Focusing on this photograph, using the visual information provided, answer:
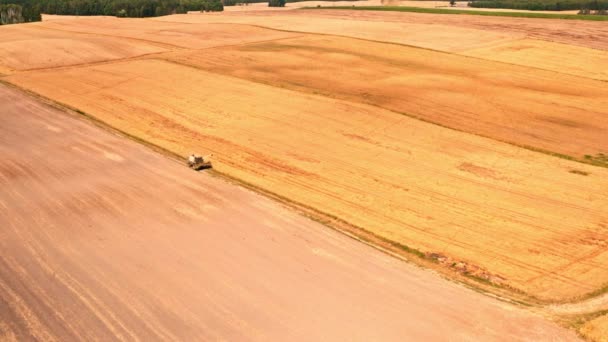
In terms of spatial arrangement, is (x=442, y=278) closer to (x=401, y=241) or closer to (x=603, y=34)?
(x=401, y=241)

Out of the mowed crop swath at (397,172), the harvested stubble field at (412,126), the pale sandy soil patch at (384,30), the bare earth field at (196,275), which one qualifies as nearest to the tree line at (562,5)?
the pale sandy soil patch at (384,30)

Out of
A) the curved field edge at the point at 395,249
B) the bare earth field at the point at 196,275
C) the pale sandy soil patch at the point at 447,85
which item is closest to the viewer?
the bare earth field at the point at 196,275

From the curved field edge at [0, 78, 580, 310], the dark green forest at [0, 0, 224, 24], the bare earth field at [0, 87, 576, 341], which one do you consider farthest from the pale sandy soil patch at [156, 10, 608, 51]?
the bare earth field at [0, 87, 576, 341]

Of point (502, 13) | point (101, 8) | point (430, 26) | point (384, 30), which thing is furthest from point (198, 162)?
point (101, 8)

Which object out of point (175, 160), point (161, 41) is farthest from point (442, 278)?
point (161, 41)

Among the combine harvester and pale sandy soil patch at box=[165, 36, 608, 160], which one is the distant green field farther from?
the combine harvester

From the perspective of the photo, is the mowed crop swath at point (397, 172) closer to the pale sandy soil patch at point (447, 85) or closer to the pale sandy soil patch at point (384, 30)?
the pale sandy soil patch at point (447, 85)

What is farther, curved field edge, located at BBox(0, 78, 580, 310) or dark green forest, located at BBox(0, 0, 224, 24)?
dark green forest, located at BBox(0, 0, 224, 24)
